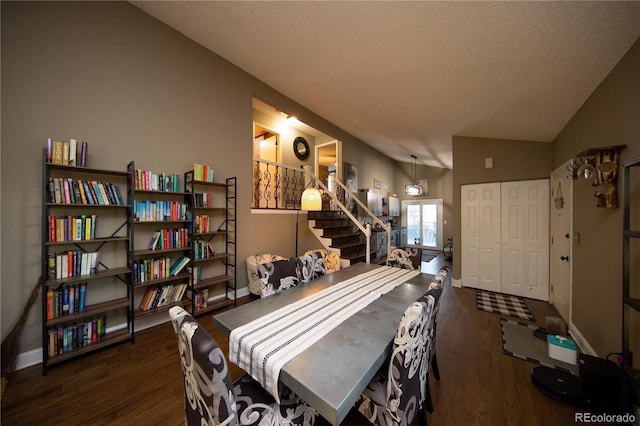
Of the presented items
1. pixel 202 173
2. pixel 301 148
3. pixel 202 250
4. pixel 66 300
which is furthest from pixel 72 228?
pixel 301 148

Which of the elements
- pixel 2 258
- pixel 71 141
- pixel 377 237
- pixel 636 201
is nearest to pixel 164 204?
pixel 71 141

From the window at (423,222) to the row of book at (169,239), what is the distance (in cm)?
814

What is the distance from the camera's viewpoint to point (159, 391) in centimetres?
171

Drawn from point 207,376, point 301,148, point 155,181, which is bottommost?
point 207,376

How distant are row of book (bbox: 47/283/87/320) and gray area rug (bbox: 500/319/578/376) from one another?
4021 mm

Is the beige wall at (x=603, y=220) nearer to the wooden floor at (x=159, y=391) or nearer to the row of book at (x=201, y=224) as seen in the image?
the wooden floor at (x=159, y=391)

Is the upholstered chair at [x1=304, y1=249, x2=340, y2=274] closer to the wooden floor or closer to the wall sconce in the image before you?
the wooden floor

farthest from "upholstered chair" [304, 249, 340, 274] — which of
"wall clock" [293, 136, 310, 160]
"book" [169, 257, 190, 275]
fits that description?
"wall clock" [293, 136, 310, 160]

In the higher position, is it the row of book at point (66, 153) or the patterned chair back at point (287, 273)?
the row of book at point (66, 153)

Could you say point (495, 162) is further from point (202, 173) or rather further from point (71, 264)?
point (71, 264)

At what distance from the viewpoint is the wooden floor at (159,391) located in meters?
1.51

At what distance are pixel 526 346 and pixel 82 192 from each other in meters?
4.54

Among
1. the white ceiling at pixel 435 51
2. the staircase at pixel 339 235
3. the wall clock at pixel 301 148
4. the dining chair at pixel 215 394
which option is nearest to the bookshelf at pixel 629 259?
the white ceiling at pixel 435 51

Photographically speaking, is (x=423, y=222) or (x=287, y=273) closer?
(x=287, y=273)
